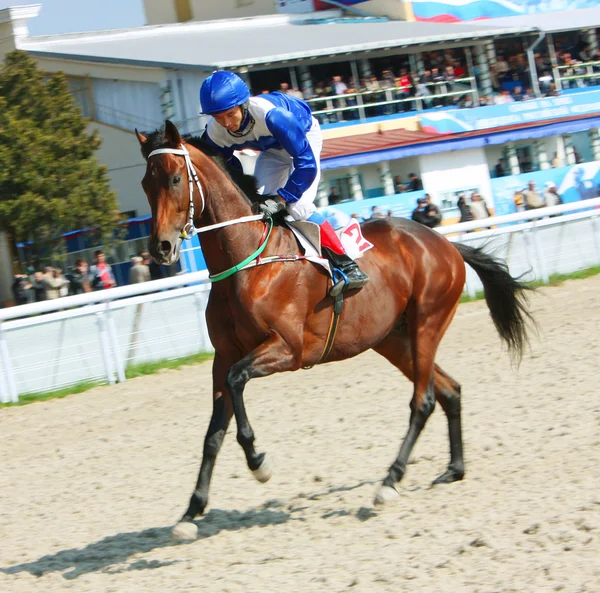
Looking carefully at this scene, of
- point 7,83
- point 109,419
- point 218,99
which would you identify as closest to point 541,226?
point 109,419

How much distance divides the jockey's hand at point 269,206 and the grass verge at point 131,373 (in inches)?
185

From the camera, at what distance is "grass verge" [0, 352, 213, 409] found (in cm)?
880

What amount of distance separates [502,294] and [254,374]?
2.09 metres

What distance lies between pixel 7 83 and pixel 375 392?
12.3 m

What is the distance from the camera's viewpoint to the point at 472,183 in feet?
69.8

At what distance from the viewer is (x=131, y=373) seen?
934cm

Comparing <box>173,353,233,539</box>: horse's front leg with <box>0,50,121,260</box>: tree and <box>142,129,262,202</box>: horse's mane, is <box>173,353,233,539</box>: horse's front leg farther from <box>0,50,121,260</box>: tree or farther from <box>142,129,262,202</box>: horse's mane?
<box>0,50,121,260</box>: tree

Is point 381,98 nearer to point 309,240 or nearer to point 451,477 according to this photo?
point 309,240

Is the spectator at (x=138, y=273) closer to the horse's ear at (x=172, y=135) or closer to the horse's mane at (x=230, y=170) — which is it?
the horse's mane at (x=230, y=170)

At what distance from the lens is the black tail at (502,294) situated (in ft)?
19.1

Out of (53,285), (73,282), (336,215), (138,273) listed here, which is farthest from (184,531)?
(336,215)

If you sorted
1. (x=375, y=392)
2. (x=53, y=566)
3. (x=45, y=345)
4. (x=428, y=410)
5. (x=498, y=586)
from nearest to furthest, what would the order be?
(x=498, y=586)
(x=53, y=566)
(x=428, y=410)
(x=375, y=392)
(x=45, y=345)

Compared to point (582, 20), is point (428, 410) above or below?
below

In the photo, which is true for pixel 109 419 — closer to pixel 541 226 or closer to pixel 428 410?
pixel 428 410
